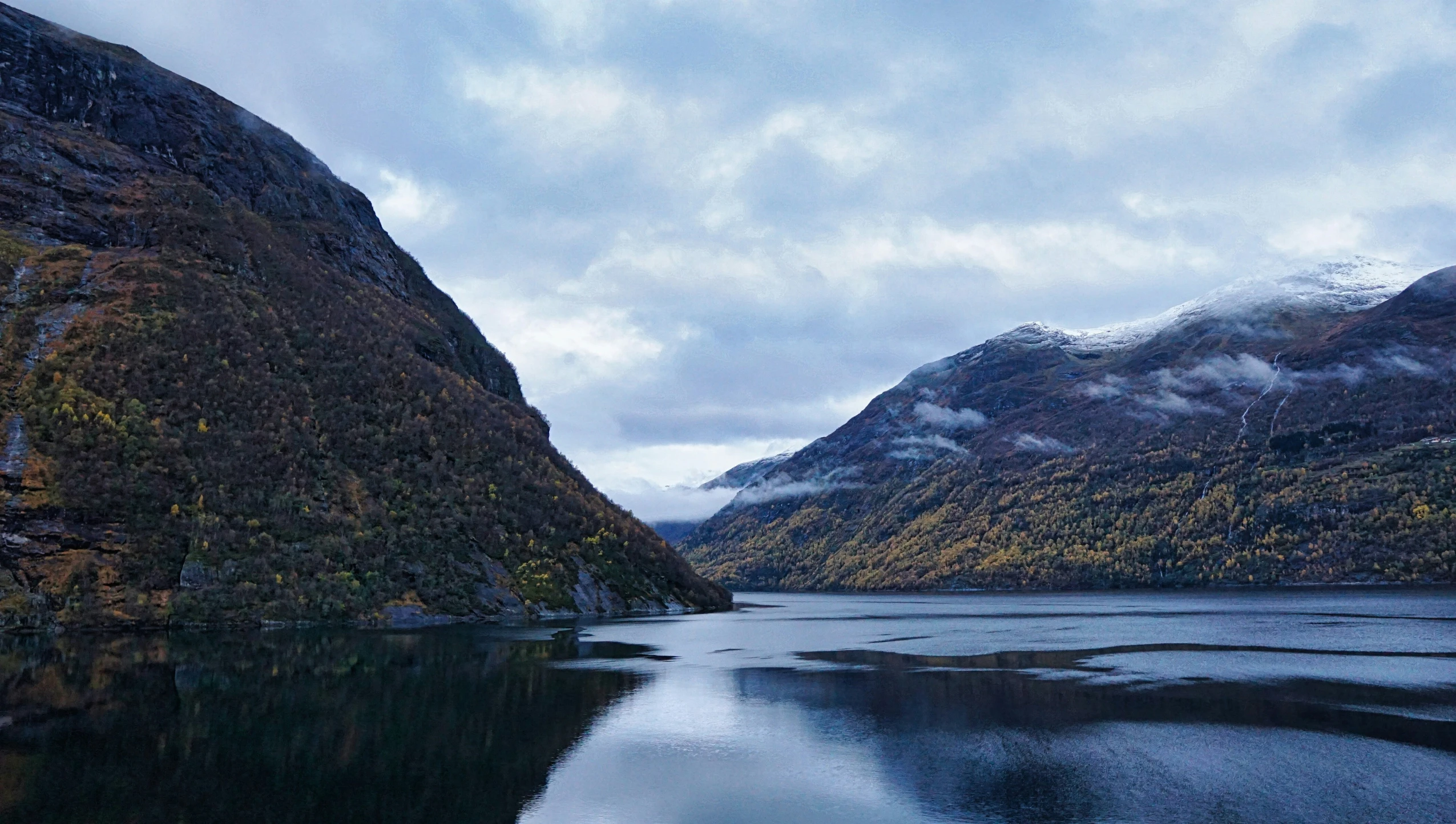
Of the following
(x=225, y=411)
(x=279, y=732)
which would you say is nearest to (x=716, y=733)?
(x=279, y=732)

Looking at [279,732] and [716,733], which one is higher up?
[279,732]

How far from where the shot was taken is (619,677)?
55.0 meters

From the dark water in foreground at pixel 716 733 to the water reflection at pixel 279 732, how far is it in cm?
16

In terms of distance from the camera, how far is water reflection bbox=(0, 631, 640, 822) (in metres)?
24.6

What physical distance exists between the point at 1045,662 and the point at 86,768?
56.0 meters

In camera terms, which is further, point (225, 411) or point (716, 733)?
point (225, 411)

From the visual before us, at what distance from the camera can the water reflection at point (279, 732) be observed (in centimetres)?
2461

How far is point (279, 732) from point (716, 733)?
17878 millimetres

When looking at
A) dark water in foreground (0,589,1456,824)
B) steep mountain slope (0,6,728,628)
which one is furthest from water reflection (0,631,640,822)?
steep mountain slope (0,6,728,628)

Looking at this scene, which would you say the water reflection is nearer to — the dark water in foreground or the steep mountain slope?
the dark water in foreground

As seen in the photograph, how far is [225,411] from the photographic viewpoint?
103m

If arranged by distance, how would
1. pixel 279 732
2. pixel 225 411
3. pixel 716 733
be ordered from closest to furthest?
pixel 279 732, pixel 716 733, pixel 225 411

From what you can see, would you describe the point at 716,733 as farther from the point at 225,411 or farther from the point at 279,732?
the point at 225,411

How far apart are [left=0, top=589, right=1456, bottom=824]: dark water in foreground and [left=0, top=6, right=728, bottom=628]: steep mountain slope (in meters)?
15.9
